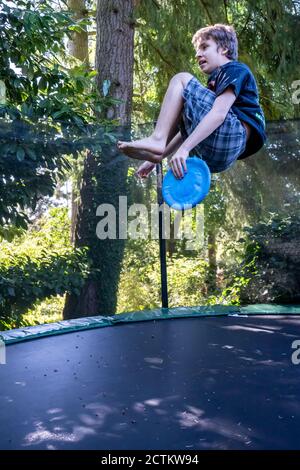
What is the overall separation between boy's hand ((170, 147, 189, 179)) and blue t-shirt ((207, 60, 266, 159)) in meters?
0.20

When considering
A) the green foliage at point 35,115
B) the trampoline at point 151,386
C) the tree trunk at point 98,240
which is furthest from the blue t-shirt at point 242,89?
the tree trunk at point 98,240

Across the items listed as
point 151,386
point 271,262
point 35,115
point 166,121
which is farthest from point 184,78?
point 271,262

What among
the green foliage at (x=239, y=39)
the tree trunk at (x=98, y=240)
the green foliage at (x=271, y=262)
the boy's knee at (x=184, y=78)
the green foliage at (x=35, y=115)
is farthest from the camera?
the green foliage at (x=239, y=39)

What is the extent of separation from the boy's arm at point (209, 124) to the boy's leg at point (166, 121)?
7cm

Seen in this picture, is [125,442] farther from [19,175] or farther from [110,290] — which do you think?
[110,290]

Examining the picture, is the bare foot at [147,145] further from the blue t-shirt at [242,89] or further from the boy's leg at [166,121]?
the blue t-shirt at [242,89]

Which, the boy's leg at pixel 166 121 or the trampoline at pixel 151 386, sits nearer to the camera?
the trampoline at pixel 151 386

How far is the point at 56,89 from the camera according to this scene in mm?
2846

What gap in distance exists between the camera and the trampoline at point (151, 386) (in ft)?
4.25

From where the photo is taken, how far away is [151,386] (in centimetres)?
172

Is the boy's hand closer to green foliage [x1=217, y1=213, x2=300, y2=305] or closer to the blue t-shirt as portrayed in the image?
the blue t-shirt

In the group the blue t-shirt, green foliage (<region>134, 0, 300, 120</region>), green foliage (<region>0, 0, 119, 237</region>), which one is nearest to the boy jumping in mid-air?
the blue t-shirt

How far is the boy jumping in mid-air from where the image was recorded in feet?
5.24
